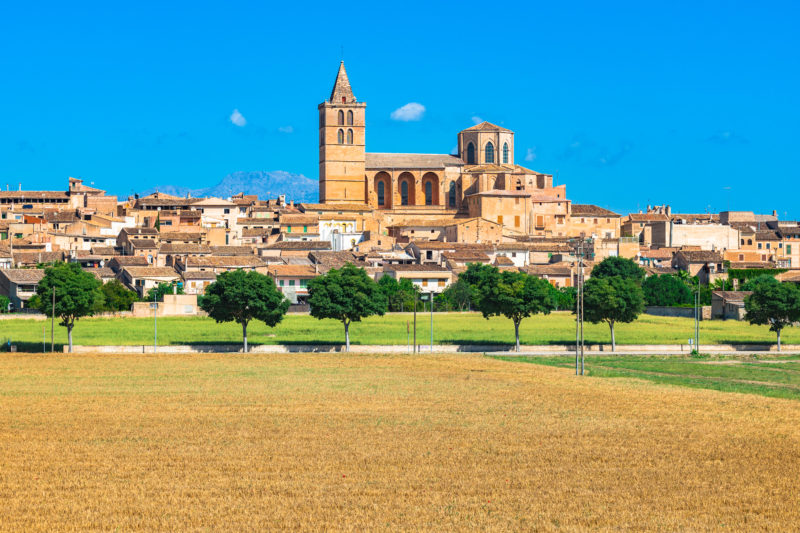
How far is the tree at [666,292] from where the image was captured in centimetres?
9800

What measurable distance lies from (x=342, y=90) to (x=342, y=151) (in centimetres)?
902

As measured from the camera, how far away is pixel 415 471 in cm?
2275

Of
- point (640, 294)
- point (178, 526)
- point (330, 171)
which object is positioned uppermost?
point (330, 171)

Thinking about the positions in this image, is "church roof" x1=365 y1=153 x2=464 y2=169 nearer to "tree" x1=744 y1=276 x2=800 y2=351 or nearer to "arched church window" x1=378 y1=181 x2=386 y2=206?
"arched church window" x1=378 y1=181 x2=386 y2=206

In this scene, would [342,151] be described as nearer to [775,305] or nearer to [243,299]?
[243,299]

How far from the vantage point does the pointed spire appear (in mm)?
143875

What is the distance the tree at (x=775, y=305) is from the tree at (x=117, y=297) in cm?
4345

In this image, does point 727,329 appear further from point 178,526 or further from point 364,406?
point 178,526

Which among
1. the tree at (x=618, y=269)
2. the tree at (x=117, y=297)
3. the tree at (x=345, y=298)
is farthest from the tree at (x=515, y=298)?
the tree at (x=618, y=269)

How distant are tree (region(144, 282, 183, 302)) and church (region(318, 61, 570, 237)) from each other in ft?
141

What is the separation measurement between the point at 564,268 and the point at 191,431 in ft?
269

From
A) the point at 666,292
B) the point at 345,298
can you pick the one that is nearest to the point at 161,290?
the point at 345,298

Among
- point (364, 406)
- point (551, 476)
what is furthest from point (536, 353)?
point (551, 476)

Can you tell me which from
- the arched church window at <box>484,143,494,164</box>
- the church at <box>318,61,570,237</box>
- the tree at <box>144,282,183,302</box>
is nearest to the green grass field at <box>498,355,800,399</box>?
the tree at <box>144,282,183,302</box>
